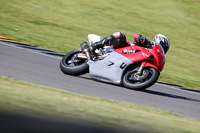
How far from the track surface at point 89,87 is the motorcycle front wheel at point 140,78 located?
0.16 meters

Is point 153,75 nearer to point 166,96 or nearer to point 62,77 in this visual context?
point 166,96

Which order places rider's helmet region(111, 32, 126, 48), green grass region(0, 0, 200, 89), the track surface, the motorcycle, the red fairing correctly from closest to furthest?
the track surface, the motorcycle, the red fairing, rider's helmet region(111, 32, 126, 48), green grass region(0, 0, 200, 89)

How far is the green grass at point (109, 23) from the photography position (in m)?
12.3

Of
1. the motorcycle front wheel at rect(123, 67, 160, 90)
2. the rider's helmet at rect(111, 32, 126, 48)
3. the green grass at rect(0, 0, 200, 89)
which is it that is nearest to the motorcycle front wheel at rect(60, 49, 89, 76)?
the rider's helmet at rect(111, 32, 126, 48)

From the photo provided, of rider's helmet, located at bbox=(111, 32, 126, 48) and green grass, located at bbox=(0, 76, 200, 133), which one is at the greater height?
rider's helmet, located at bbox=(111, 32, 126, 48)

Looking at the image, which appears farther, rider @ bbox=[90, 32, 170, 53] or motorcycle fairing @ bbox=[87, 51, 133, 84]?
rider @ bbox=[90, 32, 170, 53]

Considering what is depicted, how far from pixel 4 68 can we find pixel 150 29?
11.0 metres

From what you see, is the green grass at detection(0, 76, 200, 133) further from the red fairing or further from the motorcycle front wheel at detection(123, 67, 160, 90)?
the red fairing

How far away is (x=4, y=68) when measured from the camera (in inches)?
287

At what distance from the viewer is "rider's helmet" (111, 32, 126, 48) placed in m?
7.53

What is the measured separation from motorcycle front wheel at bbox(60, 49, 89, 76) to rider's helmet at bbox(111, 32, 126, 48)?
2.64 feet

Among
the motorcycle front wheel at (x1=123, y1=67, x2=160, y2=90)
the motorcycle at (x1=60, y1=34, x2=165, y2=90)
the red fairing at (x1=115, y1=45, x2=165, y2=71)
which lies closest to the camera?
the motorcycle front wheel at (x1=123, y1=67, x2=160, y2=90)

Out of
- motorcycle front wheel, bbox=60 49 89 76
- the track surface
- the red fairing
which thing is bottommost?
the track surface

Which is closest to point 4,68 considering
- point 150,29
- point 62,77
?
point 62,77
